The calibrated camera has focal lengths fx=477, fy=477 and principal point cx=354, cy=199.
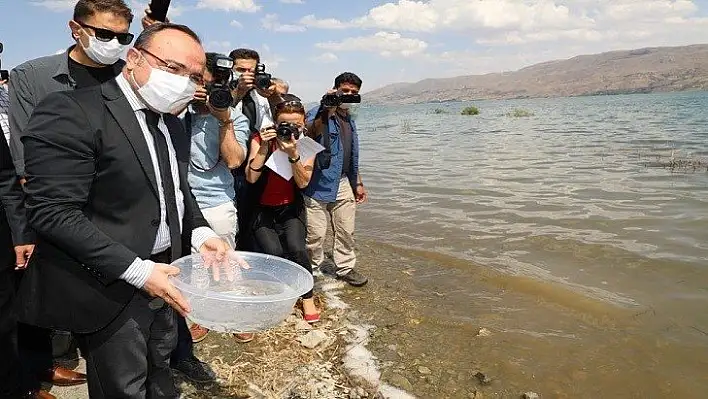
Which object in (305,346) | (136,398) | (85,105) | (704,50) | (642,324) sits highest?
(704,50)

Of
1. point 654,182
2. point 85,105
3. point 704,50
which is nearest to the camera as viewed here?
point 85,105

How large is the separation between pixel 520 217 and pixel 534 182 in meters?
2.93

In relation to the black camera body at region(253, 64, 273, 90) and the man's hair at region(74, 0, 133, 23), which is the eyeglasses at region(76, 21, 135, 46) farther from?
the black camera body at region(253, 64, 273, 90)

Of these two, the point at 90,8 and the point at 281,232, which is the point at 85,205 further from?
the point at 281,232

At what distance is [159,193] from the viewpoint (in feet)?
6.12

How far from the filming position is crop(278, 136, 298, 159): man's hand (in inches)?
138

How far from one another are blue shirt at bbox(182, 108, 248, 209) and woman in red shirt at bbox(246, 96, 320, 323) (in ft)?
0.74

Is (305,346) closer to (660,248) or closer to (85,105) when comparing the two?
(85,105)

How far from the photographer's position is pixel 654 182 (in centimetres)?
964

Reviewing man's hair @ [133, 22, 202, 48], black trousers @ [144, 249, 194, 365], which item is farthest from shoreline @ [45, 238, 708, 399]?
man's hair @ [133, 22, 202, 48]

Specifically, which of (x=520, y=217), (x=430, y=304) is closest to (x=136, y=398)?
(x=430, y=304)

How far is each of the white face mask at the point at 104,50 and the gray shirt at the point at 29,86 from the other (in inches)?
6.8

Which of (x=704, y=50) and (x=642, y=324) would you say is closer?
(x=642, y=324)

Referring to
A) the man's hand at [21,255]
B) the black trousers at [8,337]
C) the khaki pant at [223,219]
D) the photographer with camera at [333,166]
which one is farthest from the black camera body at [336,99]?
the black trousers at [8,337]
